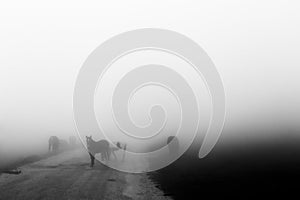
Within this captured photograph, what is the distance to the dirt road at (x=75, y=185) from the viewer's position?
17.0 metres

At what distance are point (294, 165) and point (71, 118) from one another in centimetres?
13329

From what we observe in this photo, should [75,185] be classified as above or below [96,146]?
below

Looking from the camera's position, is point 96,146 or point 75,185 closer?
point 75,185

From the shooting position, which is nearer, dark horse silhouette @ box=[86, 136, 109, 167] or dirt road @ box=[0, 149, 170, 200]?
dirt road @ box=[0, 149, 170, 200]

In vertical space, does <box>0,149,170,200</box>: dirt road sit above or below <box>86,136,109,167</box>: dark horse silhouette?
below

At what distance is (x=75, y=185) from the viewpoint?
19.5 meters

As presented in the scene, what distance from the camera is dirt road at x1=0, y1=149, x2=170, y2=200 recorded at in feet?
55.9

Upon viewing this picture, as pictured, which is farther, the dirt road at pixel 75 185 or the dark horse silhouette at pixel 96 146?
the dark horse silhouette at pixel 96 146

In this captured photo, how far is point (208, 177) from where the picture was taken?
70.1 ft

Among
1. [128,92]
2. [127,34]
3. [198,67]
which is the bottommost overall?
[198,67]

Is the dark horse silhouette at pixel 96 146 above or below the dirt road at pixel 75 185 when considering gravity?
above

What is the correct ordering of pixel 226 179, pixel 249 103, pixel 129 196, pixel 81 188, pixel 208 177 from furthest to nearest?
pixel 249 103 < pixel 208 177 < pixel 226 179 < pixel 81 188 < pixel 129 196

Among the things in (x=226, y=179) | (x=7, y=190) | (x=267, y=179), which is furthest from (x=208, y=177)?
(x=7, y=190)

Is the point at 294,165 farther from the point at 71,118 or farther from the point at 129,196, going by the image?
the point at 71,118
